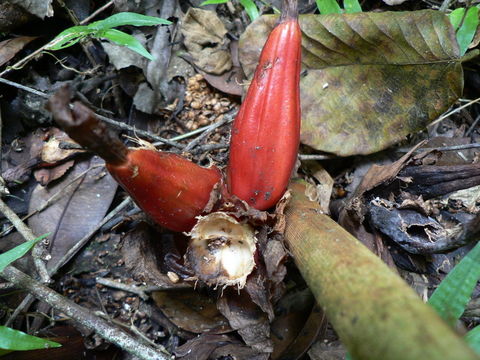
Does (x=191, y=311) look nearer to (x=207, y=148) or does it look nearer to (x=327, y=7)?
(x=207, y=148)

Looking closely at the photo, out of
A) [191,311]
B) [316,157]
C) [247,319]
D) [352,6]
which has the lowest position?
[191,311]

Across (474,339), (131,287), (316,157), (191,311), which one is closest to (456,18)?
(316,157)

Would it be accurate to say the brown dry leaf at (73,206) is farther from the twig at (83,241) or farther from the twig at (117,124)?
the twig at (117,124)

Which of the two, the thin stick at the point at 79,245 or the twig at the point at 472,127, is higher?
the twig at the point at 472,127

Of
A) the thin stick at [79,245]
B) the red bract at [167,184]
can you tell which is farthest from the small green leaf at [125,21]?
the thin stick at [79,245]

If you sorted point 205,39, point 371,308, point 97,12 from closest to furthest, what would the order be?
1. point 371,308
2. point 97,12
3. point 205,39

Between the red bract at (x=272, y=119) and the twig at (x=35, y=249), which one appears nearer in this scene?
the red bract at (x=272, y=119)

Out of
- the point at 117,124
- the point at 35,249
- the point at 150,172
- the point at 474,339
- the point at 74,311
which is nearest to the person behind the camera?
the point at 474,339
